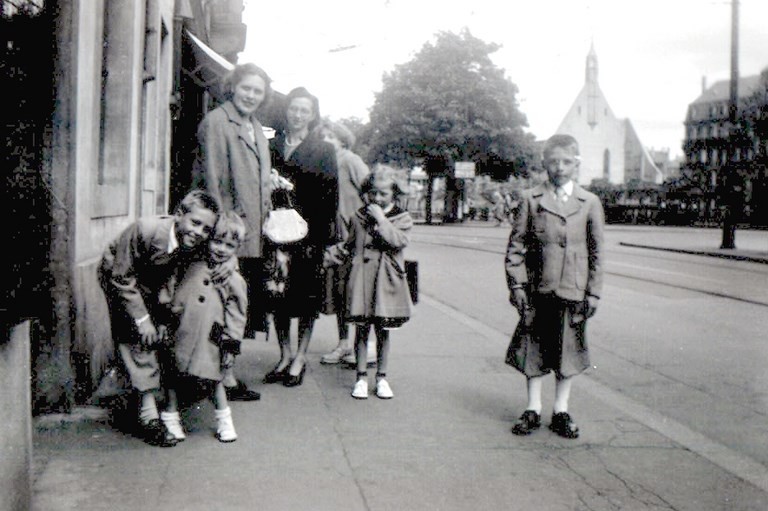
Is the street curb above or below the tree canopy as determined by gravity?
below

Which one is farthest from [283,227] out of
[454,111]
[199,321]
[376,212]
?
[454,111]

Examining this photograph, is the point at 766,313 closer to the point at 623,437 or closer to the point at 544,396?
the point at 544,396

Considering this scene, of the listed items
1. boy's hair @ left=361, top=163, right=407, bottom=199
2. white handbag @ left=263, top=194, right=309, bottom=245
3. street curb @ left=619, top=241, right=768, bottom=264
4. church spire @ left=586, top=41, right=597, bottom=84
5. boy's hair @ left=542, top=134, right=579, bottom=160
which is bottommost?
street curb @ left=619, top=241, right=768, bottom=264

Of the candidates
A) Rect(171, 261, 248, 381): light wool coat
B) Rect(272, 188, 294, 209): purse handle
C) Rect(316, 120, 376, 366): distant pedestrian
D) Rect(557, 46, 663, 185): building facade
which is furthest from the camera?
Rect(557, 46, 663, 185): building facade

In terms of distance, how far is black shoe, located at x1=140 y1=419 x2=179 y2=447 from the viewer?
15.4 feet

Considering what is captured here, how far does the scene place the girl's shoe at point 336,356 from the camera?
7.36 meters

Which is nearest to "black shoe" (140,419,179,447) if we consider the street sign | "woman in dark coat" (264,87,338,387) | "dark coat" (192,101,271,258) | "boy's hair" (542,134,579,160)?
"dark coat" (192,101,271,258)

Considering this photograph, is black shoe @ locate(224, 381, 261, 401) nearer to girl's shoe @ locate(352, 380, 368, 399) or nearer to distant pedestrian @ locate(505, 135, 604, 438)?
girl's shoe @ locate(352, 380, 368, 399)

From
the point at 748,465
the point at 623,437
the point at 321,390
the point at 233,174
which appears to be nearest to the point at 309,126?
the point at 233,174

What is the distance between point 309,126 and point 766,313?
23.3ft

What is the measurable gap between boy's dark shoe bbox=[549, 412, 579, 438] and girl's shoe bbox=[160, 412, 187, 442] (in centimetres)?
199

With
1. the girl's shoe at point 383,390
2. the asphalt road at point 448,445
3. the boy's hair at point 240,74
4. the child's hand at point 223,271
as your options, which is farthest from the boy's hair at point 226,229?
the girl's shoe at point 383,390

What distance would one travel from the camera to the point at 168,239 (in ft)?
15.1

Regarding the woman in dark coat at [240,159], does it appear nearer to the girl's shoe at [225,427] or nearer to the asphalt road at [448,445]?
the girl's shoe at [225,427]
